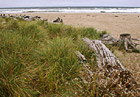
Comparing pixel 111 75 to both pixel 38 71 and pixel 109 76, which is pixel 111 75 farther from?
pixel 38 71

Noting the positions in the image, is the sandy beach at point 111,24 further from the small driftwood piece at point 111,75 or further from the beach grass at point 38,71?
the beach grass at point 38,71

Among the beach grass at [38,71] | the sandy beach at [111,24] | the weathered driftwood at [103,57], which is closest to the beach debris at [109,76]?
the weathered driftwood at [103,57]

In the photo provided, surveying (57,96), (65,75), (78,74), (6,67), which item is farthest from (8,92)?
(78,74)

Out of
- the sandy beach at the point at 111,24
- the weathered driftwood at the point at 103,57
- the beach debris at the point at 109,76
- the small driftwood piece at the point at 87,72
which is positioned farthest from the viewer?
the sandy beach at the point at 111,24

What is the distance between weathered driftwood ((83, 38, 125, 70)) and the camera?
2826 mm

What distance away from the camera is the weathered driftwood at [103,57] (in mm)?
2826

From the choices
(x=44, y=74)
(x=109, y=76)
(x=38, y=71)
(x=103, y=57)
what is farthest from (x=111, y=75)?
(x=38, y=71)

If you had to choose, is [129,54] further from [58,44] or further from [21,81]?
[21,81]

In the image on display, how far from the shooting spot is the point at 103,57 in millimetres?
3008

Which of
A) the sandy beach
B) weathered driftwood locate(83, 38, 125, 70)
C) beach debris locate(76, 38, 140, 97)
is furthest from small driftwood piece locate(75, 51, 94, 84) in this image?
the sandy beach

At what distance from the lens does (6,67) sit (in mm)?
2076

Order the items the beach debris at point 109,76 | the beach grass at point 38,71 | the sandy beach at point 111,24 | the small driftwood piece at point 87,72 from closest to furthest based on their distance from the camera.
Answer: the beach grass at point 38,71
the beach debris at point 109,76
the small driftwood piece at point 87,72
the sandy beach at point 111,24

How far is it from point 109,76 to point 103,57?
599 millimetres

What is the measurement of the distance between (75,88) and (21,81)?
1.06 meters
